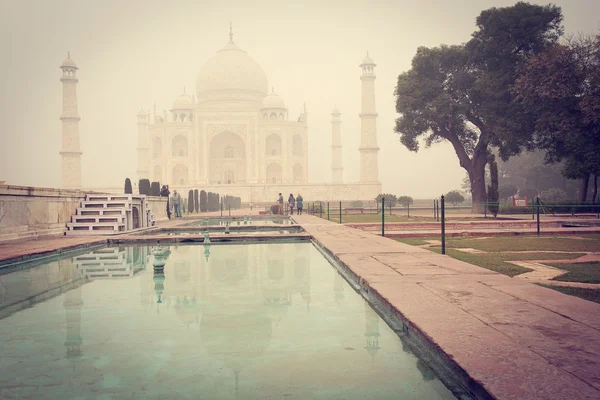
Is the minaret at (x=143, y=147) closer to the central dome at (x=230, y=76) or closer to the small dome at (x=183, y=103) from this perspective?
the small dome at (x=183, y=103)

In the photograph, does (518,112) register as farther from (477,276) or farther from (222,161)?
(222,161)

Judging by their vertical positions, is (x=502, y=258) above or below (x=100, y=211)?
below

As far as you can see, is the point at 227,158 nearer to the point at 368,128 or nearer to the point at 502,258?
the point at 368,128

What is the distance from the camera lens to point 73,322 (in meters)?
2.93

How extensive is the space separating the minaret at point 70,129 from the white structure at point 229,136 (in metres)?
7.93

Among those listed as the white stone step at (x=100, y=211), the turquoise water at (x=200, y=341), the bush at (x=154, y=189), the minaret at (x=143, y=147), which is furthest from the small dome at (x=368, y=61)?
the turquoise water at (x=200, y=341)

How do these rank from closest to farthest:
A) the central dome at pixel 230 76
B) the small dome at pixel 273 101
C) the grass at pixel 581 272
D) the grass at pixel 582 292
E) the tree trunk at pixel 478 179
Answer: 1. the grass at pixel 582 292
2. the grass at pixel 581 272
3. the tree trunk at pixel 478 179
4. the central dome at pixel 230 76
5. the small dome at pixel 273 101

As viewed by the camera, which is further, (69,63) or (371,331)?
(69,63)

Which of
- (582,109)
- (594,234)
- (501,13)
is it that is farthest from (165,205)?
(501,13)

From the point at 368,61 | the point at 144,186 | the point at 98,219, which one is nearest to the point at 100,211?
the point at 98,219

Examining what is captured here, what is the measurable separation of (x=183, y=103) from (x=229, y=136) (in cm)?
572

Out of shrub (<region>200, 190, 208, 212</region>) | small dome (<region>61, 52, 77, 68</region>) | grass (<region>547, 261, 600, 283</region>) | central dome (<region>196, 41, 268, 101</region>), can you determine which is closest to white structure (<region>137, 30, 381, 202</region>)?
central dome (<region>196, 41, 268, 101</region>)

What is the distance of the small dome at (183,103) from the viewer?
5028 cm

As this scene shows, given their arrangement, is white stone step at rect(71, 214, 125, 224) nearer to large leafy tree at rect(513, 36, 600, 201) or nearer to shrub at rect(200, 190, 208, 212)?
large leafy tree at rect(513, 36, 600, 201)
